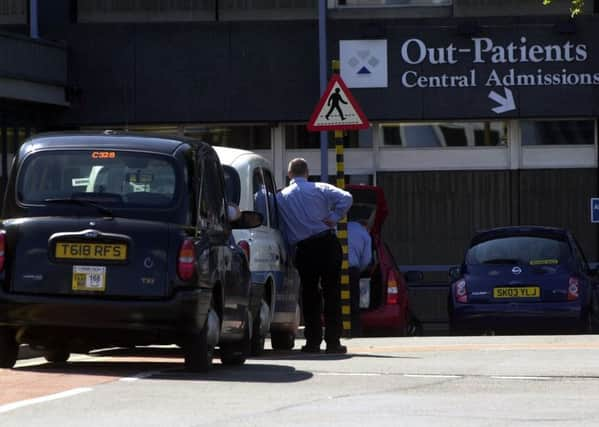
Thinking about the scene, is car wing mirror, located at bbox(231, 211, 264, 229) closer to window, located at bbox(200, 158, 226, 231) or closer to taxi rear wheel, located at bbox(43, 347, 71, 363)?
window, located at bbox(200, 158, 226, 231)

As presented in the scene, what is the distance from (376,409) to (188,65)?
1829 centimetres

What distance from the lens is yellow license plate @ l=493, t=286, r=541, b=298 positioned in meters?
20.3

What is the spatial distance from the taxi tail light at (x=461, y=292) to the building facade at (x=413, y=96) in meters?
7.04

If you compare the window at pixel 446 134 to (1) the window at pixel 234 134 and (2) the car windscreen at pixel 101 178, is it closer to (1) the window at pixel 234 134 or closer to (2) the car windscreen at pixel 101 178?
(1) the window at pixel 234 134

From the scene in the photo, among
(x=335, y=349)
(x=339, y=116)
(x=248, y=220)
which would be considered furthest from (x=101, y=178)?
A: (x=339, y=116)

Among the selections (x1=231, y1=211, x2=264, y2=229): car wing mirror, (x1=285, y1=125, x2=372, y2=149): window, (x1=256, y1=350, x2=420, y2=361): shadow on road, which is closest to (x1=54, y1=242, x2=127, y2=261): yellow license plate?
(x1=231, y1=211, x2=264, y2=229): car wing mirror

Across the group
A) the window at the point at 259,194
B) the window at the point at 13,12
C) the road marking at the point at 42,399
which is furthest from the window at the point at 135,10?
the road marking at the point at 42,399

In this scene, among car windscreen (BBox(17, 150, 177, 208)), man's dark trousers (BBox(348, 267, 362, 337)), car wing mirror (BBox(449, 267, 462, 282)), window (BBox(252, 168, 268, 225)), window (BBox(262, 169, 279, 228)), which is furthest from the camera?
car wing mirror (BBox(449, 267, 462, 282))

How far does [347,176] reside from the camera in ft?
92.7

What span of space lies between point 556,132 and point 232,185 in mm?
13737

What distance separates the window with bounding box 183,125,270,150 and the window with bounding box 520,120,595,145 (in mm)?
4170

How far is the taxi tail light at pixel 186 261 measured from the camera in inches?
494

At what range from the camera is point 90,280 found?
12.5 metres

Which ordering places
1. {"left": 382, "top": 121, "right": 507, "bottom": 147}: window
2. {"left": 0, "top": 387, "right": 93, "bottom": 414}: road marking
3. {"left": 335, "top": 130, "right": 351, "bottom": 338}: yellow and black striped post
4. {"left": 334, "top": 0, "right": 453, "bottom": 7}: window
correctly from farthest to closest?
{"left": 334, "top": 0, "right": 453, "bottom": 7}: window
{"left": 382, "top": 121, "right": 507, "bottom": 147}: window
{"left": 335, "top": 130, "right": 351, "bottom": 338}: yellow and black striped post
{"left": 0, "top": 387, "right": 93, "bottom": 414}: road marking
